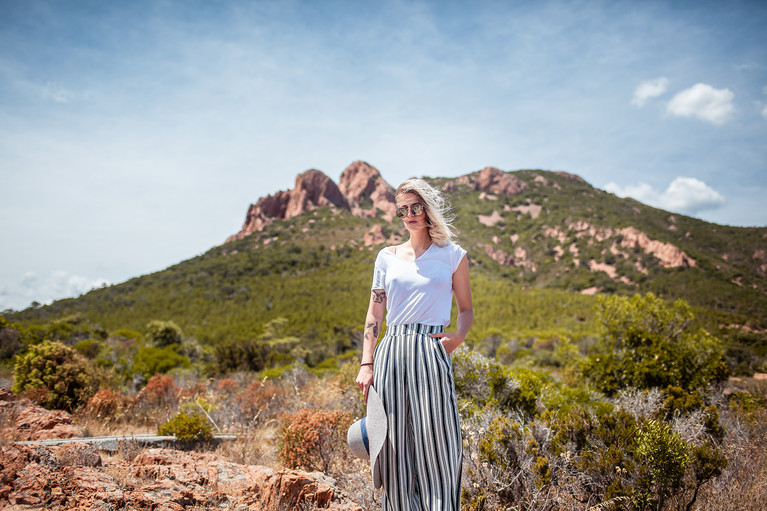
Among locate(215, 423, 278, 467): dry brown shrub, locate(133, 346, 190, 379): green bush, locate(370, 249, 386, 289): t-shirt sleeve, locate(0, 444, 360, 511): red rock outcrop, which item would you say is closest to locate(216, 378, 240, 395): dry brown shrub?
locate(133, 346, 190, 379): green bush

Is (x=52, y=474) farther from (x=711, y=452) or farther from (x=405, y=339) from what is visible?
(x=711, y=452)

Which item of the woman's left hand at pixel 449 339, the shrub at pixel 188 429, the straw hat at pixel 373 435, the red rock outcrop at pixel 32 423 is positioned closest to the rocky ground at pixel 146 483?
the red rock outcrop at pixel 32 423

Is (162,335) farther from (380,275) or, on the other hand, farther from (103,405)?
(380,275)

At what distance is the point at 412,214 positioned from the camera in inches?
82.0

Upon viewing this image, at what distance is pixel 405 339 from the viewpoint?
6.31 feet

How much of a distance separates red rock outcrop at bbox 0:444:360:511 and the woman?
95cm

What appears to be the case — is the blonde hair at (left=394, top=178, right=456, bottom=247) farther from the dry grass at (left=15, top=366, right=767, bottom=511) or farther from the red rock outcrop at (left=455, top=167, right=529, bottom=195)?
the red rock outcrop at (left=455, top=167, right=529, bottom=195)

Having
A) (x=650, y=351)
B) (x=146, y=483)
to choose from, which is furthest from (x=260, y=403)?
(x=650, y=351)

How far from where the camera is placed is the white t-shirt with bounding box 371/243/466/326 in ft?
6.40

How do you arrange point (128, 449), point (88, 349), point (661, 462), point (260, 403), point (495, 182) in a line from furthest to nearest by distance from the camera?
point (495, 182)
point (88, 349)
point (260, 403)
point (128, 449)
point (661, 462)

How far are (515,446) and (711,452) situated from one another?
1.32 meters

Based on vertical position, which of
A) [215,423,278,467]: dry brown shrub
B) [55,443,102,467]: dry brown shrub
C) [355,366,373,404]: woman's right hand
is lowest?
[215,423,278,467]: dry brown shrub

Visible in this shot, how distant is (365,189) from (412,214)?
8224 cm

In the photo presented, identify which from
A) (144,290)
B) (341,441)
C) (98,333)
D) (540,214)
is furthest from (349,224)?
(341,441)
